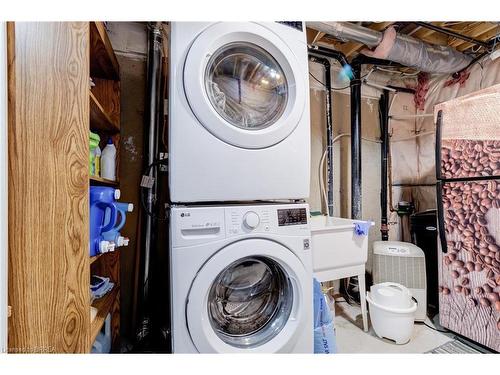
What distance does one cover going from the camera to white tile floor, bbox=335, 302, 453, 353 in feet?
5.17

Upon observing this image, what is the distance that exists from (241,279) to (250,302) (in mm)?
133

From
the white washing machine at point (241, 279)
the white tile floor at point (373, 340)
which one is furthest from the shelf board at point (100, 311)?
the white tile floor at point (373, 340)

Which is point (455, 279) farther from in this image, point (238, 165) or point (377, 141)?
point (238, 165)

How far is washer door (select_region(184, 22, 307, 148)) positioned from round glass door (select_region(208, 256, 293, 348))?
60 cm

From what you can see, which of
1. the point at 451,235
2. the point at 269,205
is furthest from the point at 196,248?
the point at 451,235

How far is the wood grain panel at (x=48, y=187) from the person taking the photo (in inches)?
31.9

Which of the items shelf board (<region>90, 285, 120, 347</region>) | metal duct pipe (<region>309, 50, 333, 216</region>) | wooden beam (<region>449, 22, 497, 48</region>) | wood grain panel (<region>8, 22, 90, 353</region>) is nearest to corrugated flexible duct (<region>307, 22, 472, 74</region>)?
wooden beam (<region>449, 22, 497, 48</region>)

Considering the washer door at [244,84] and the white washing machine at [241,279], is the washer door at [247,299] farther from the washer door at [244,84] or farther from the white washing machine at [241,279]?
the washer door at [244,84]

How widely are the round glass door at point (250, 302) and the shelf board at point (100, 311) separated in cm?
47

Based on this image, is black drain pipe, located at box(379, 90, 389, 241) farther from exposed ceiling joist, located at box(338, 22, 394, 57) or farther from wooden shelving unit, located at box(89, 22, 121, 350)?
wooden shelving unit, located at box(89, 22, 121, 350)

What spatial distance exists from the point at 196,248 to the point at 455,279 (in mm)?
1841

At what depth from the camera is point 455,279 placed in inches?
66.9

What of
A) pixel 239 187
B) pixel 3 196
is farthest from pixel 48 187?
pixel 239 187

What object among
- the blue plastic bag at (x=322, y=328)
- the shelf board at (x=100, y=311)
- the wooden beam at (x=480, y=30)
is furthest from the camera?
the wooden beam at (x=480, y=30)
